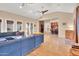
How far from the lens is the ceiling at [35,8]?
2.59 metres

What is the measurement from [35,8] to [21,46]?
772mm

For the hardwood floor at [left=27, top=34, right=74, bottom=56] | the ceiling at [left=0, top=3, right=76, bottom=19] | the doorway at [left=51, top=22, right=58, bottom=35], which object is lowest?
the hardwood floor at [left=27, top=34, right=74, bottom=56]

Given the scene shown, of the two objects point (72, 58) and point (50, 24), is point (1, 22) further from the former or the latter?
point (72, 58)

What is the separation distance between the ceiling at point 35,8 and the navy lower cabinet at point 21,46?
0.46 metres

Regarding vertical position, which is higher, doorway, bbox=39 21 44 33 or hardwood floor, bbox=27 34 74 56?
doorway, bbox=39 21 44 33

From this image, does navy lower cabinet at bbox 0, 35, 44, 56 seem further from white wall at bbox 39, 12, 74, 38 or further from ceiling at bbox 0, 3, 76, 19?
ceiling at bbox 0, 3, 76, 19

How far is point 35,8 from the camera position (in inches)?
107

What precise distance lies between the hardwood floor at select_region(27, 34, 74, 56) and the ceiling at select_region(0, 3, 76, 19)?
0.50 metres

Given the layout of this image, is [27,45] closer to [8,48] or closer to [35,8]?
[8,48]

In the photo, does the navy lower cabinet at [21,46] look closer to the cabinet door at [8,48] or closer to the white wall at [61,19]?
the cabinet door at [8,48]

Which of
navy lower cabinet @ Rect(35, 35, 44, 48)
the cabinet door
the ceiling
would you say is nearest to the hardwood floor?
navy lower cabinet @ Rect(35, 35, 44, 48)

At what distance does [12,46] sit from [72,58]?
112 centimetres

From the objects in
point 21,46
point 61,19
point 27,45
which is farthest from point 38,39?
point 61,19

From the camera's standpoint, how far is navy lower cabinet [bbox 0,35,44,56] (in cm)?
248
